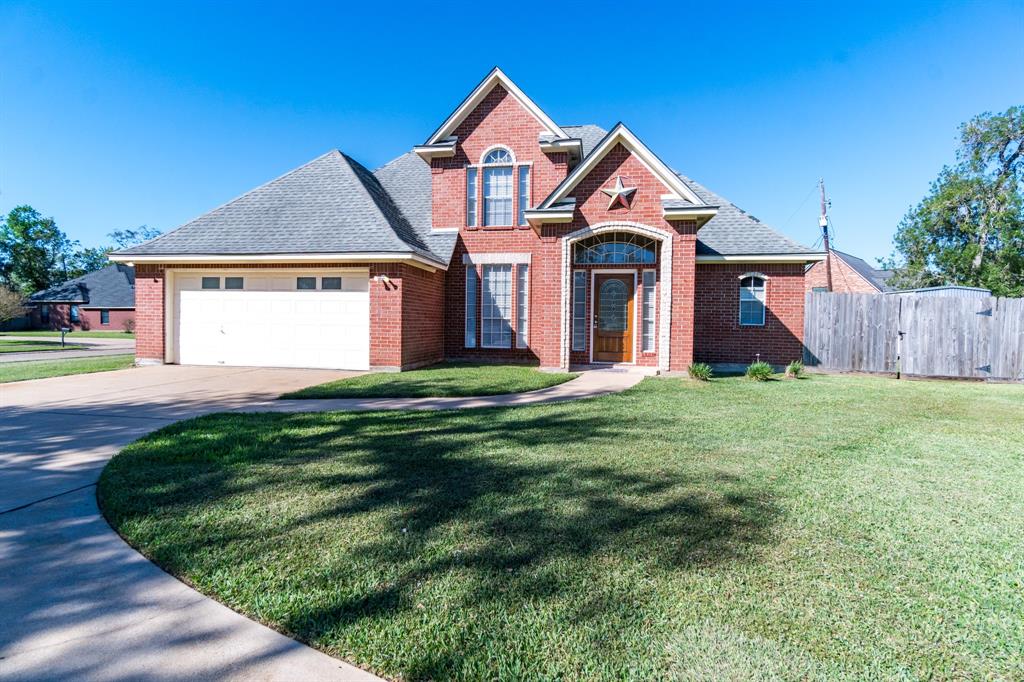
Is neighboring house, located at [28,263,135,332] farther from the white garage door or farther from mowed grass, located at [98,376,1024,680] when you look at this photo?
mowed grass, located at [98,376,1024,680]

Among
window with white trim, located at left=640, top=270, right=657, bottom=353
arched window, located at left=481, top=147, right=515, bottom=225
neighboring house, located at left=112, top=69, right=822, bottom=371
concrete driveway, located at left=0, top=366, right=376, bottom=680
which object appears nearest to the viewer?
concrete driveway, located at left=0, top=366, right=376, bottom=680

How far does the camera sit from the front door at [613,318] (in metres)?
13.3

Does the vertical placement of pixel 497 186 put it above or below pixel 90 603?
above

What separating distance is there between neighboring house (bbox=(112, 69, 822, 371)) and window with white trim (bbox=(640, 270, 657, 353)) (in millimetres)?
38

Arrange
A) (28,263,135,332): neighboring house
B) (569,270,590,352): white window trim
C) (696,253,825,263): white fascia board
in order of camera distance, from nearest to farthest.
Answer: (696,253,825,263): white fascia board < (569,270,590,352): white window trim < (28,263,135,332): neighboring house

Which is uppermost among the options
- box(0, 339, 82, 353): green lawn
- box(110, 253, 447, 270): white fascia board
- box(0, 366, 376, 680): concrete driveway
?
box(110, 253, 447, 270): white fascia board

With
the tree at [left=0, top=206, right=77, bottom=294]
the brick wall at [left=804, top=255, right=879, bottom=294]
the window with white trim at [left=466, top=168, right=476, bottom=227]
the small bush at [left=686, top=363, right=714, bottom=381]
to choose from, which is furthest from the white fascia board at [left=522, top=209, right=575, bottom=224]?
the tree at [left=0, top=206, right=77, bottom=294]

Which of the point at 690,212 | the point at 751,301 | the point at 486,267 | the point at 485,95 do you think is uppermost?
the point at 485,95

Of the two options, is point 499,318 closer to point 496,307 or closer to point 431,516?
point 496,307

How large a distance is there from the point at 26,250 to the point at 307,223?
227 feet

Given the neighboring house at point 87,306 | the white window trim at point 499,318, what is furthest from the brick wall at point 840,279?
the neighboring house at point 87,306

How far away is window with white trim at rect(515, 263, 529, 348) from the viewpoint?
14.7 meters

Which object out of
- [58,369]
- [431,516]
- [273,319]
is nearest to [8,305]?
[58,369]

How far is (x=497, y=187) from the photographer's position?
1509 centimetres
